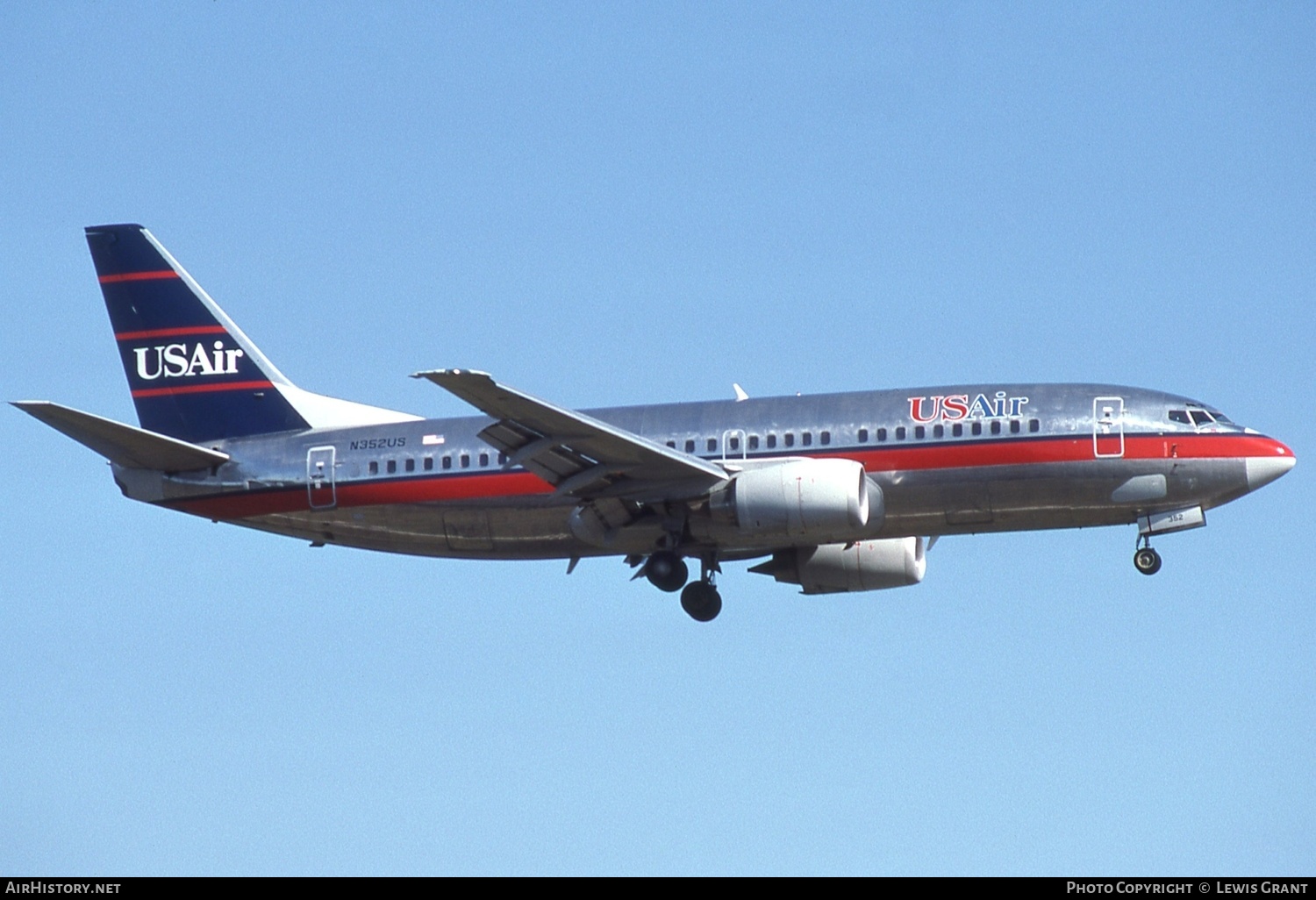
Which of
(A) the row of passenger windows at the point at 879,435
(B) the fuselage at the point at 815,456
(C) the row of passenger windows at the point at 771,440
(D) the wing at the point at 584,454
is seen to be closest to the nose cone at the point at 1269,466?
(B) the fuselage at the point at 815,456

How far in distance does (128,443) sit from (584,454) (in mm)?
10213

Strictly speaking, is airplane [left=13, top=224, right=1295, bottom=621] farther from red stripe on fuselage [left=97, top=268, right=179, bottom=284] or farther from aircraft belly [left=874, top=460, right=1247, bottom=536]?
red stripe on fuselage [left=97, top=268, right=179, bottom=284]

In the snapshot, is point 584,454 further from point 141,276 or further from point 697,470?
point 141,276

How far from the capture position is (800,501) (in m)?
36.9

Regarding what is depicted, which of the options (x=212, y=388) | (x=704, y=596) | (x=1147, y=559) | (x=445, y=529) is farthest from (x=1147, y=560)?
(x=212, y=388)

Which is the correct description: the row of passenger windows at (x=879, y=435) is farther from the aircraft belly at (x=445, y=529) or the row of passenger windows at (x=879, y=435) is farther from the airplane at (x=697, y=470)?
the aircraft belly at (x=445, y=529)

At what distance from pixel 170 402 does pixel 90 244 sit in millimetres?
4574

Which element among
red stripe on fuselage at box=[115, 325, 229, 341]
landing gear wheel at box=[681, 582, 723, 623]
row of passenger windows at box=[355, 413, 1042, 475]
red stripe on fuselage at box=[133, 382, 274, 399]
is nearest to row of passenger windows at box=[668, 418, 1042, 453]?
row of passenger windows at box=[355, 413, 1042, 475]

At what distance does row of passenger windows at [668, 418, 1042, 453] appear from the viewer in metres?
37.9

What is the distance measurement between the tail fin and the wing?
610 cm

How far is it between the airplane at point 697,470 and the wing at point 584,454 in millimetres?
49

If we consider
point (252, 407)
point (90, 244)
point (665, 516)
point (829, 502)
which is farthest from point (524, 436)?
point (90, 244)

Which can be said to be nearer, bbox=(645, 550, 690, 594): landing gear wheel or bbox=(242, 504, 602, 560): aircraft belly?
bbox=(645, 550, 690, 594): landing gear wheel

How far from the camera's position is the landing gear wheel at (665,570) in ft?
129
